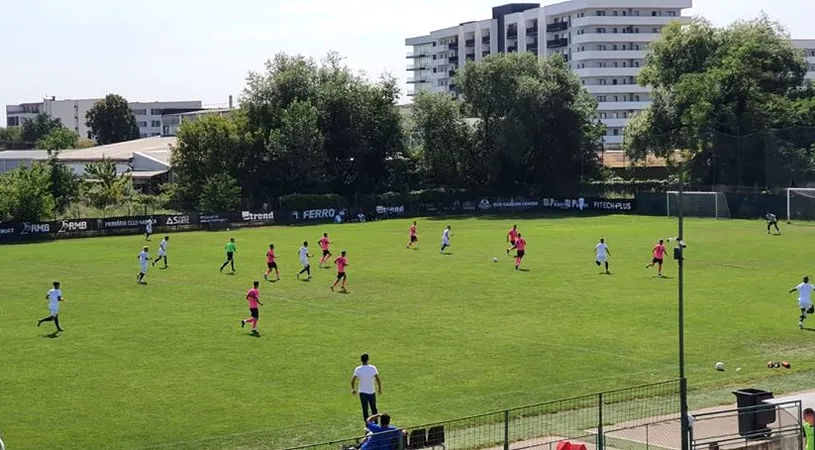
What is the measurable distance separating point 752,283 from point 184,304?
22256 mm

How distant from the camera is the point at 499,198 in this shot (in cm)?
9194

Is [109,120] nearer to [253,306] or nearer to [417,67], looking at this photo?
[417,67]

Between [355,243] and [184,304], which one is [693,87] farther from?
[184,304]

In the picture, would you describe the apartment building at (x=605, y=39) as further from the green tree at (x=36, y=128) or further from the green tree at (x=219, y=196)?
the green tree at (x=36, y=128)

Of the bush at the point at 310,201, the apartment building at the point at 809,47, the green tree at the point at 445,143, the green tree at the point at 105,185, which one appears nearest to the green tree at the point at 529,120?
the green tree at the point at 445,143

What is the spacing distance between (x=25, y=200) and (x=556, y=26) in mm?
105763

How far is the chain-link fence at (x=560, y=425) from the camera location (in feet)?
A: 58.8

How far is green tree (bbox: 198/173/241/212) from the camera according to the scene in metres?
81.9

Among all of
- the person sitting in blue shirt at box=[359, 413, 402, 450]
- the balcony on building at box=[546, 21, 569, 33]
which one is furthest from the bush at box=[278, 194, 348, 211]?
the balcony on building at box=[546, 21, 569, 33]

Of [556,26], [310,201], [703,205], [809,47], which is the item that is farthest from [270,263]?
[809,47]

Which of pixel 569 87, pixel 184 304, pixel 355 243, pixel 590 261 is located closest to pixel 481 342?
pixel 184 304

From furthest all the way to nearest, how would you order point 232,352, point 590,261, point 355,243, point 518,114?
point 518,114
point 355,243
point 590,261
point 232,352

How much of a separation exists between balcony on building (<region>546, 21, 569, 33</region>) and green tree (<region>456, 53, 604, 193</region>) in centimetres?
6448

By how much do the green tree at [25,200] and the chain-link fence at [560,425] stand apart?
56.4 meters
